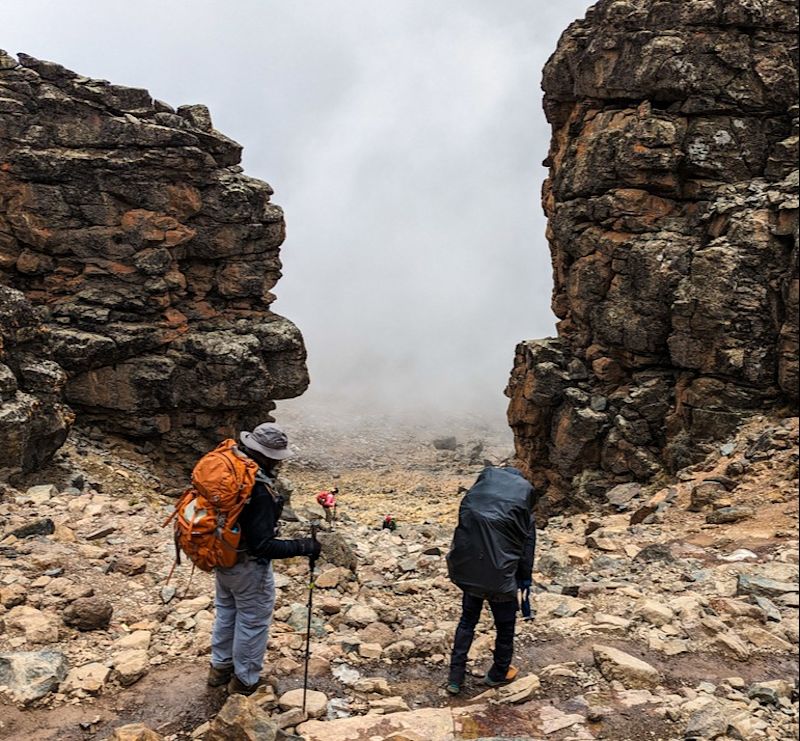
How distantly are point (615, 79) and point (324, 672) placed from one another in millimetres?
23149

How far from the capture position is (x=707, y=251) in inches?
763

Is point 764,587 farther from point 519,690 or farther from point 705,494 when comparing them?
point 705,494

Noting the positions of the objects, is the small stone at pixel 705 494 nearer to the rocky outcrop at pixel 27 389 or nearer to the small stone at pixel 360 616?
the small stone at pixel 360 616

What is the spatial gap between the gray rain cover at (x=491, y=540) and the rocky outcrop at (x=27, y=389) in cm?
1283

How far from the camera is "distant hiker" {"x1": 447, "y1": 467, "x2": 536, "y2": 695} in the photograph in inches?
253

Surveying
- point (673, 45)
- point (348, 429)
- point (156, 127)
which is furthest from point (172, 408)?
point (348, 429)

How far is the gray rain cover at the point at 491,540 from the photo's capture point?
6391mm

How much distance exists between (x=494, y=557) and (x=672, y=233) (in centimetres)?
1875

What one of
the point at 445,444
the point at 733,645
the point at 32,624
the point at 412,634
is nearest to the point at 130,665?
the point at 32,624

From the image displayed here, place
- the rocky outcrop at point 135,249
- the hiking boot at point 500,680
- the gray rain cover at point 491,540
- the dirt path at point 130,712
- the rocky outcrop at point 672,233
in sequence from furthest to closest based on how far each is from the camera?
the rocky outcrop at point 135,249 < the rocky outcrop at point 672,233 < the hiking boot at point 500,680 < the gray rain cover at point 491,540 < the dirt path at point 130,712

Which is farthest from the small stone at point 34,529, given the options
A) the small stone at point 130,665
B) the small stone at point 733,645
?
the small stone at point 733,645

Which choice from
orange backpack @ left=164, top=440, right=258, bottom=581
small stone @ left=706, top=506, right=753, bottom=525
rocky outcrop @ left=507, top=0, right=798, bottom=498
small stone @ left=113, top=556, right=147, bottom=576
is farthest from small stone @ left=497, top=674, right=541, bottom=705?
rocky outcrop @ left=507, top=0, right=798, bottom=498

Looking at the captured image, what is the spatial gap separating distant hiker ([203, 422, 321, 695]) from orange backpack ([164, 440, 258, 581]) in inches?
6.3

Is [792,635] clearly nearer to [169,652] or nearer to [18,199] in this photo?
[169,652]
